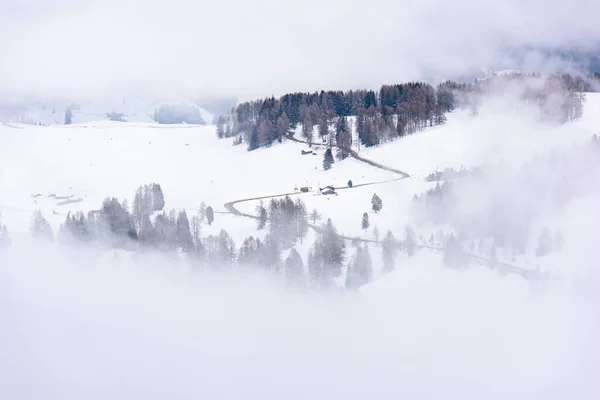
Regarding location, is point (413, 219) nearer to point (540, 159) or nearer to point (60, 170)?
point (540, 159)

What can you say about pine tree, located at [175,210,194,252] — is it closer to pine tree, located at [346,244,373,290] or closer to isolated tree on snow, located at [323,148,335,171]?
pine tree, located at [346,244,373,290]

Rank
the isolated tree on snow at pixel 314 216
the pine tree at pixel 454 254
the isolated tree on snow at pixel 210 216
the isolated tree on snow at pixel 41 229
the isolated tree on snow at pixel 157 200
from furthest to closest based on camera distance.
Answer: the isolated tree on snow at pixel 157 200
the isolated tree on snow at pixel 210 216
the isolated tree on snow at pixel 314 216
the isolated tree on snow at pixel 41 229
the pine tree at pixel 454 254

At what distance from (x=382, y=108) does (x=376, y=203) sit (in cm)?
3763

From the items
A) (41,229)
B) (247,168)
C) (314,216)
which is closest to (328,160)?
(247,168)

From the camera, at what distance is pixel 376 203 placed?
5753cm

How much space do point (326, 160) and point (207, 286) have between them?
96.6 ft

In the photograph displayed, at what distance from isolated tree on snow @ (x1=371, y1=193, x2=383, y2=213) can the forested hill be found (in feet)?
80.5

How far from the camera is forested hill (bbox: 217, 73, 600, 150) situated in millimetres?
83500

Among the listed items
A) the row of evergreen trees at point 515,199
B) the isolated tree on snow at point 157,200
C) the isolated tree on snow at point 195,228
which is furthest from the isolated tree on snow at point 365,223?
the isolated tree on snow at point 157,200

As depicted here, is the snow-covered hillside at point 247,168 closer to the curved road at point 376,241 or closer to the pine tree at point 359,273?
the curved road at point 376,241

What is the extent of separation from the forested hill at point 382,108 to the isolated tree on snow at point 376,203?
24.5 m

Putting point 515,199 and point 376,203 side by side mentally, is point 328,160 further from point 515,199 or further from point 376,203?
point 515,199

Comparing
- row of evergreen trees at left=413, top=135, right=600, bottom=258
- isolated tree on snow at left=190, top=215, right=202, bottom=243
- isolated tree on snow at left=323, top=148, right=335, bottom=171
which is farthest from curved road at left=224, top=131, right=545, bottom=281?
isolated tree on snow at left=190, top=215, right=202, bottom=243

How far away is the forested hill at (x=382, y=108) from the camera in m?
83.5
